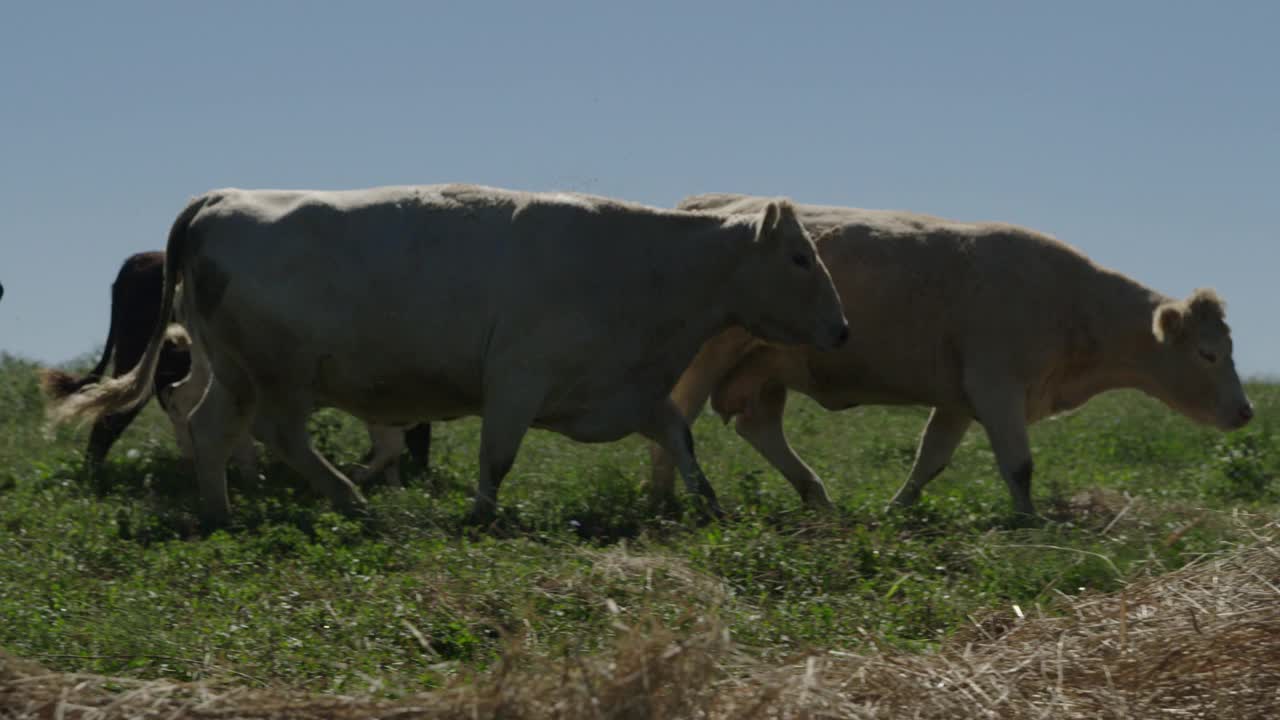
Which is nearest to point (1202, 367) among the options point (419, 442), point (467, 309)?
point (467, 309)

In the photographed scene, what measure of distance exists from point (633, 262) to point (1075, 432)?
32.8ft

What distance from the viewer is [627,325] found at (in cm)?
1096

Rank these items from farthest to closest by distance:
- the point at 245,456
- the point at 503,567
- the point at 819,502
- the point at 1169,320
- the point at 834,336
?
the point at 245,456 < the point at 1169,320 < the point at 819,502 < the point at 834,336 < the point at 503,567

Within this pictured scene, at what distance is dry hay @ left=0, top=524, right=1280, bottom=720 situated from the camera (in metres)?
5.21

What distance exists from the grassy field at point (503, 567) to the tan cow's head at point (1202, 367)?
721 millimetres

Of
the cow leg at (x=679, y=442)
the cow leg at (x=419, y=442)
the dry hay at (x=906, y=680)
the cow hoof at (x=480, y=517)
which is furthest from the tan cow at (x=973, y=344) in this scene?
the dry hay at (x=906, y=680)

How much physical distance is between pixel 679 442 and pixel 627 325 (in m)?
0.88

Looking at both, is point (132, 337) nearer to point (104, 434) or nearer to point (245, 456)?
point (104, 434)

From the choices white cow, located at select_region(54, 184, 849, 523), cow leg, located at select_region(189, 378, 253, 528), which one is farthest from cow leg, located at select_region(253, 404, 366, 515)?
cow leg, located at select_region(189, 378, 253, 528)

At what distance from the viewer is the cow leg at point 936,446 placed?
12.9 m

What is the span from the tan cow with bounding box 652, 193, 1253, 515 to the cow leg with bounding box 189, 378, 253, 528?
2920 mm

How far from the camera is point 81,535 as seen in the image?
9609 mm

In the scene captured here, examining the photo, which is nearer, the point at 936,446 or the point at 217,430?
the point at 217,430

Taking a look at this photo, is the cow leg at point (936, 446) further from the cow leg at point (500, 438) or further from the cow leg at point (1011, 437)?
the cow leg at point (500, 438)
